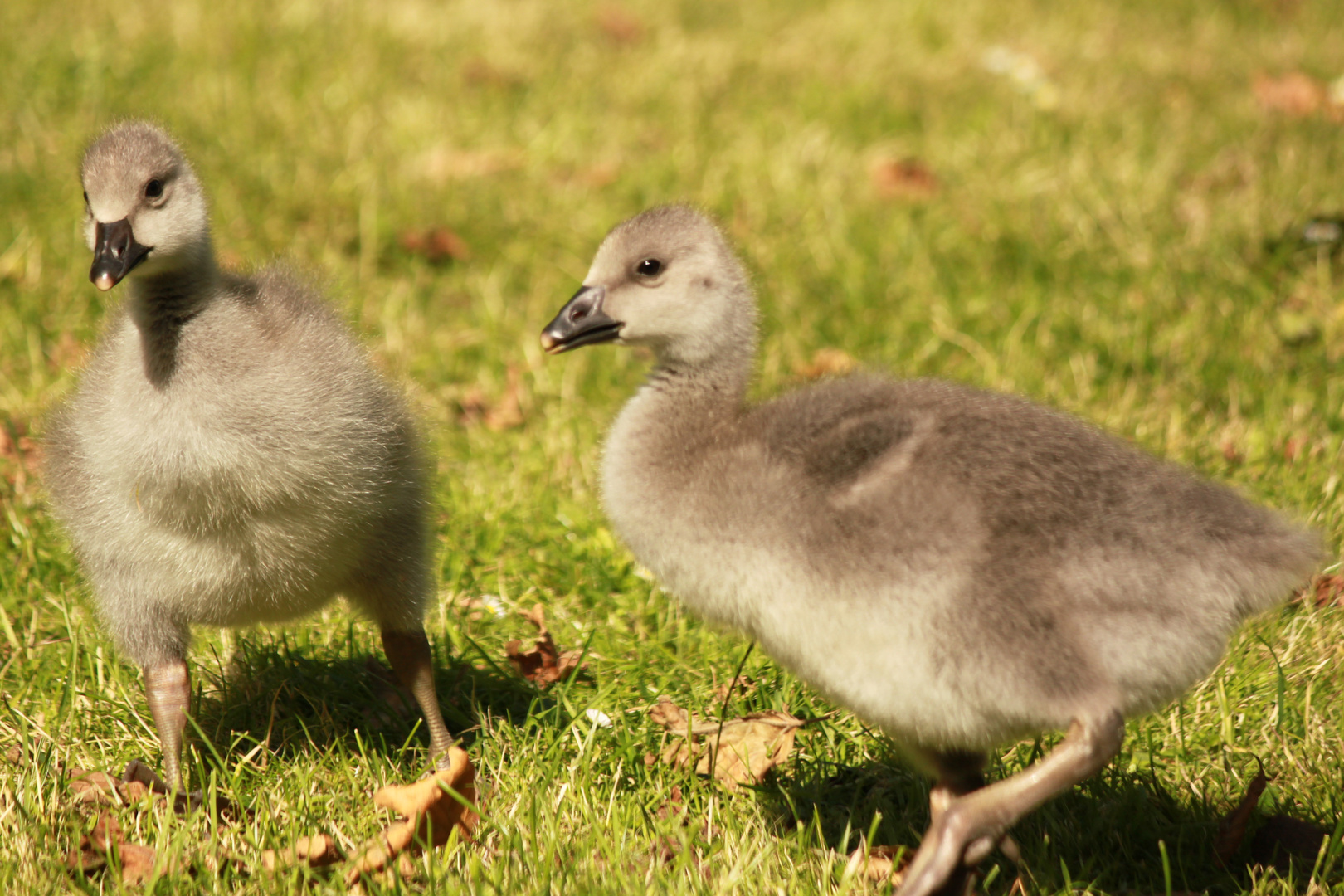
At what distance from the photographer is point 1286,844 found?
128 inches

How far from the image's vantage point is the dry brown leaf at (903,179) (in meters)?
7.48

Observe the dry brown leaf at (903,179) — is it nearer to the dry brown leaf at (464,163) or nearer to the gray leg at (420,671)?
the dry brown leaf at (464,163)

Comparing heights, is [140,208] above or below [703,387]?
above

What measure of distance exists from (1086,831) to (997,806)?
0.68m

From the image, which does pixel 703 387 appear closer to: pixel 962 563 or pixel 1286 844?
pixel 962 563

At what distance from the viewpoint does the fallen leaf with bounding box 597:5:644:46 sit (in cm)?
942

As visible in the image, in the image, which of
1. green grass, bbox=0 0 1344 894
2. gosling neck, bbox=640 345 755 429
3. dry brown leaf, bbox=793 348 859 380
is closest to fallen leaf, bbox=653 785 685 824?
green grass, bbox=0 0 1344 894

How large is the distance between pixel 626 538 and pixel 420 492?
3.08ft

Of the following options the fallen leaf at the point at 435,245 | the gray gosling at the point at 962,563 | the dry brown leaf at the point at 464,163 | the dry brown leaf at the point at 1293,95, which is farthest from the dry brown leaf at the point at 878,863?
the dry brown leaf at the point at 1293,95

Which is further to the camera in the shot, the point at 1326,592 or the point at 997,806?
the point at 1326,592

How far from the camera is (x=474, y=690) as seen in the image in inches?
160

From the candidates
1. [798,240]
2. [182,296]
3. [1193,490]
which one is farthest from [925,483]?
[798,240]

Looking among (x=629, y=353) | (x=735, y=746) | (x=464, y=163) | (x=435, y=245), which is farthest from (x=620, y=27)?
(x=735, y=746)

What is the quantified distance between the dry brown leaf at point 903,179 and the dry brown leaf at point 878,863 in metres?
4.76
